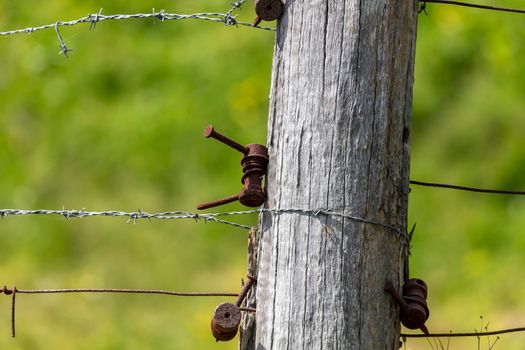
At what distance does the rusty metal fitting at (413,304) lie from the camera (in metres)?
2.94

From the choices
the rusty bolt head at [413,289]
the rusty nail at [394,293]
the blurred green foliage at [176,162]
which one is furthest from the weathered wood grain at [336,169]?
the blurred green foliage at [176,162]

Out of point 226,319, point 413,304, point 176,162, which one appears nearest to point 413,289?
point 413,304

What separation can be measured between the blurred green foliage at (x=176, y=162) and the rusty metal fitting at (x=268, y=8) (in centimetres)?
490

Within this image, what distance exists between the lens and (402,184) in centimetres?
295

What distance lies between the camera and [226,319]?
291 centimetres

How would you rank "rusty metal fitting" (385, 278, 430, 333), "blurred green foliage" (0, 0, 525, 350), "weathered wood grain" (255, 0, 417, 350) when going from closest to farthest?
"weathered wood grain" (255, 0, 417, 350) < "rusty metal fitting" (385, 278, 430, 333) < "blurred green foliage" (0, 0, 525, 350)

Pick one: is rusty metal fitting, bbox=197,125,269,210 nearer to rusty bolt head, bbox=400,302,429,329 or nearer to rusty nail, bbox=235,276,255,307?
rusty nail, bbox=235,276,255,307

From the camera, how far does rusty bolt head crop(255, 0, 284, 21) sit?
9.54 feet

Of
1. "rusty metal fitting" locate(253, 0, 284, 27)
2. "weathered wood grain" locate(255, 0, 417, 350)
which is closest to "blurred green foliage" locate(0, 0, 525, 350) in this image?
"weathered wood grain" locate(255, 0, 417, 350)

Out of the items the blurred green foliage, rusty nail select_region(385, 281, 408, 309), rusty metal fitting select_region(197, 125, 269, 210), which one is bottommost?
rusty nail select_region(385, 281, 408, 309)

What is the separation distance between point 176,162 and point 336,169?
22.7 feet

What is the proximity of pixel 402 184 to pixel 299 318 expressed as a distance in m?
0.54

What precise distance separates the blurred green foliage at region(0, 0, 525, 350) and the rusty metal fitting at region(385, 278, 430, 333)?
4389mm

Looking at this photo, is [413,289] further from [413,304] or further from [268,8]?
[268,8]
